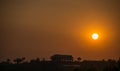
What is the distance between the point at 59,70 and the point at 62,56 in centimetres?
1319

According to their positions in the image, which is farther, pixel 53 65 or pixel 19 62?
pixel 19 62

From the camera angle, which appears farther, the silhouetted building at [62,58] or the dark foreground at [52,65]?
the silhouetted building at [62,58]

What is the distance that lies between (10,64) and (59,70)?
1585 cm

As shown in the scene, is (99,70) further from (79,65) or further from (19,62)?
(19,62)

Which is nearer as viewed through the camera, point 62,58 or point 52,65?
point 52,65

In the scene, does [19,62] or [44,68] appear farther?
[19,62]

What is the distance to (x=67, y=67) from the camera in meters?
117

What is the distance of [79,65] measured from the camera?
11775 centimetres

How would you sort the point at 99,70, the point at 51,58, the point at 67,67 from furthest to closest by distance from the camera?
the point at 51,58 → the point at 67,67 → the point at 99,70

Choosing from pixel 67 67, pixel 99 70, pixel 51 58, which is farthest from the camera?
pixel 51 58

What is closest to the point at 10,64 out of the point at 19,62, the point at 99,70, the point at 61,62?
the point at 19,62

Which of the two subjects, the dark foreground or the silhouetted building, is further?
the silhouetted building

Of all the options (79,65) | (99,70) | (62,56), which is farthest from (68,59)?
(99,70)

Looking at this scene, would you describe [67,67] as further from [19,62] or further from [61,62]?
[19,62]
